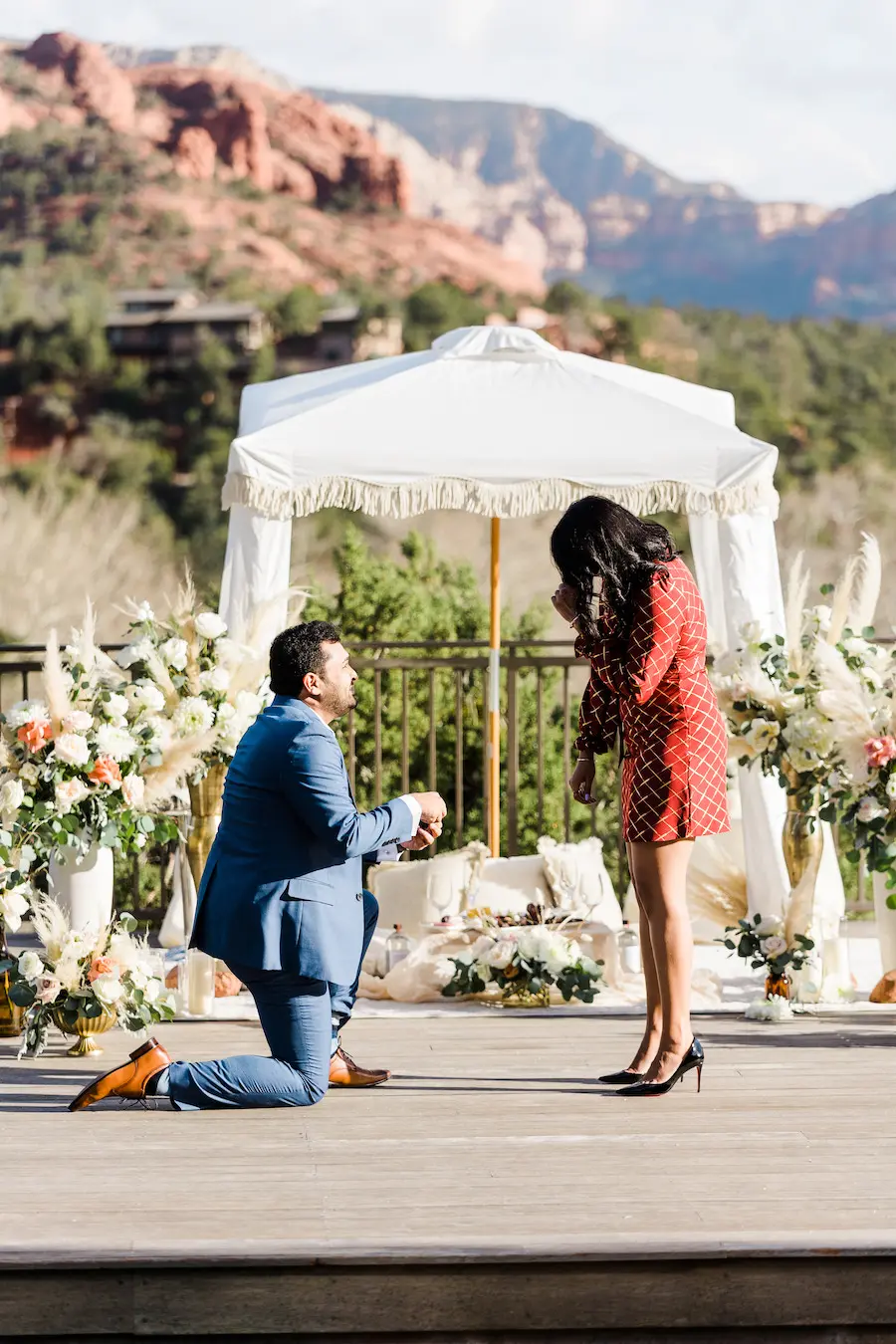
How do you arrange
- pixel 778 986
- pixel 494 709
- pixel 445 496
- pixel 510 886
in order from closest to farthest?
1. pixel 778 986
2. pixel 445 496
3. pixel 510 886
4. pixel 494 709

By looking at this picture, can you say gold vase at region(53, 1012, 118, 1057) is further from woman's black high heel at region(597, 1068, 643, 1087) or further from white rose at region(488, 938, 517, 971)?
woman's black high heel at region(597, 1068, 643, 1087)

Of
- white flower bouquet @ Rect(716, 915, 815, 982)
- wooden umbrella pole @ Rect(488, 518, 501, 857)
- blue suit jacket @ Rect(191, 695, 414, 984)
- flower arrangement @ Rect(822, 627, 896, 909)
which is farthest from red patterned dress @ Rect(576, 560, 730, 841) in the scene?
wooden umbrella pole @ Rect(488, 518, 501, 857)

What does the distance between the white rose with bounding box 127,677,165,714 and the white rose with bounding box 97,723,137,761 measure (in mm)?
148

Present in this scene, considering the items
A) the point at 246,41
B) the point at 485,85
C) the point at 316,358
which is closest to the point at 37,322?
the point at 316,358

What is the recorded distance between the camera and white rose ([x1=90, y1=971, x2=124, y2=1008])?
3.79m

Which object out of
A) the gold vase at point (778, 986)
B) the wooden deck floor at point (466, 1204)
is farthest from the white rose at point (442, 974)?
the gold vase at point (778, 986)

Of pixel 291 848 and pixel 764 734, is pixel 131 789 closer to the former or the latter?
pixel 291 848

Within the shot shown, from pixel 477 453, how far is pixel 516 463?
4.8 inches

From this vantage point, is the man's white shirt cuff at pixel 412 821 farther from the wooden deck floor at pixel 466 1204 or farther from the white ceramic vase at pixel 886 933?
the white ceramic vase at pixel 886 933

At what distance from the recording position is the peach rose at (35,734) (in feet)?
13.1

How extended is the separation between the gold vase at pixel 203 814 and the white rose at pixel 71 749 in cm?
73

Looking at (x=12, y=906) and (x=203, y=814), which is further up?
(x=203, y=814)

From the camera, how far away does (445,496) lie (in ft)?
16.4

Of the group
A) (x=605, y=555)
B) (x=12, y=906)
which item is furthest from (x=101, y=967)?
(x=605, y=555)
